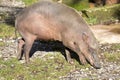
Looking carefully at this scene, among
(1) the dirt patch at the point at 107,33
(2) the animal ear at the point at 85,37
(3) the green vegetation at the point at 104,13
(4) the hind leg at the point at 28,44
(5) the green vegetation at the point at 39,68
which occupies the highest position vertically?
(2) the animal ear at the point at 85,37

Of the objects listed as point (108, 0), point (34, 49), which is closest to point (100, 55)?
point (34, 49)

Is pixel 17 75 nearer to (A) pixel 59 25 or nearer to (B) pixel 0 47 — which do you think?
(A) pixel 59 25

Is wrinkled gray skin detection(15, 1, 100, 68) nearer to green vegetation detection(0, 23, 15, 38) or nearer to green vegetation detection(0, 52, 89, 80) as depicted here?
green vegetation detection(0, 52, 89, 80)

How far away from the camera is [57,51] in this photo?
38.7 ft

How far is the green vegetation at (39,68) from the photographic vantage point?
32.3ft

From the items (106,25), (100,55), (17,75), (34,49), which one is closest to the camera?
(17,75)

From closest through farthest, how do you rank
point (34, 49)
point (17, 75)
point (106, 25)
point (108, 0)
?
point (17, 75), point (34, 49), point (106, 25), point (108, 0)

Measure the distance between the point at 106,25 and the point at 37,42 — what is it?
3.58 metres

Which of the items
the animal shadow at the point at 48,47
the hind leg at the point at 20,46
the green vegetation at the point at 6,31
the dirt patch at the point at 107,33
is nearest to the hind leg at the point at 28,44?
the hind leg at the point at 20,46

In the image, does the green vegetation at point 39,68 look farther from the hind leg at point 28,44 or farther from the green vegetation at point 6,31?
the green vegetation at point 6,31

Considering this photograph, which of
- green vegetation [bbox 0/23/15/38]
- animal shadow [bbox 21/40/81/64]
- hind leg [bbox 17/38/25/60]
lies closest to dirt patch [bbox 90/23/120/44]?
animal shadow [bbox 21/40/81/64]

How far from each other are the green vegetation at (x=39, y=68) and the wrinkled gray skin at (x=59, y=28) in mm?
485

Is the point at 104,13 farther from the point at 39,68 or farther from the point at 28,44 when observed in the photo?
the point at 39,68

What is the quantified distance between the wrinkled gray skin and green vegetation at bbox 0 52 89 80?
485 millimetres
